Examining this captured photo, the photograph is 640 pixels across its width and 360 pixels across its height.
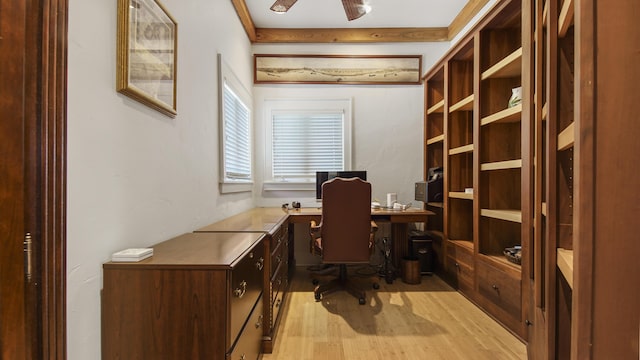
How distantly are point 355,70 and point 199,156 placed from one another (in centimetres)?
258

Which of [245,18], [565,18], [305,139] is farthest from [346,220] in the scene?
[245,18]

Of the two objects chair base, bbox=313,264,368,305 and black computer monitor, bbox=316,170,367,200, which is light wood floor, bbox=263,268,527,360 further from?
black computer monitor, bbox=316,170,367,200

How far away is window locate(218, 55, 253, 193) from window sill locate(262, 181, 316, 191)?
0.99 feet

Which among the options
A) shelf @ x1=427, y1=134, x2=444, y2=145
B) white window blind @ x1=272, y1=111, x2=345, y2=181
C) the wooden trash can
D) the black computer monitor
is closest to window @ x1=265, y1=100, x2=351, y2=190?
white window blind @ x1=272, y1=111, x2=345, y2=181

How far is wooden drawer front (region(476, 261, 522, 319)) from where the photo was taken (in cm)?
209

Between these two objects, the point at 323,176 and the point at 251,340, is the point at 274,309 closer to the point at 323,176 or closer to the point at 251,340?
the point at 251,340

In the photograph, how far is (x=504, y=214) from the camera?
225 centimetres

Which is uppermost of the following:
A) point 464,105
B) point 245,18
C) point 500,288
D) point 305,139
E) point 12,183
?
point 245,18

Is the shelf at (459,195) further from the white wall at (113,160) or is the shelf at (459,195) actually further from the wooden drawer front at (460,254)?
the white wall at (113,160)

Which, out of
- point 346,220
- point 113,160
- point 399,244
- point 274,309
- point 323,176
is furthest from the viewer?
point 323,176

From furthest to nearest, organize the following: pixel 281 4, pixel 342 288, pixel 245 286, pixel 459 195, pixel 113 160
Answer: pixel 459 195 → pixel 342 288 → pixel 281 4 → pixel 245 286 → pixel 113 160

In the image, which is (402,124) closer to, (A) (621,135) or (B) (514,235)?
(B) (514,235)

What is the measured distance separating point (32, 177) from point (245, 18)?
10.1ft

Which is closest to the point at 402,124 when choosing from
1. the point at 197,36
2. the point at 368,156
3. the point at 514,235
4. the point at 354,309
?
the point at 368,156
